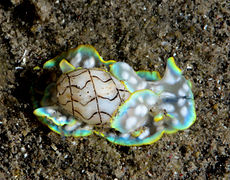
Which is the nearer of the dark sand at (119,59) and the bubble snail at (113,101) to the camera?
the bubble snail at (113,101)

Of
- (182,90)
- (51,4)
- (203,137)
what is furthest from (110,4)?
(203,137)

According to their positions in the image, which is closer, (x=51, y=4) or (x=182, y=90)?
(x=182, y=90)

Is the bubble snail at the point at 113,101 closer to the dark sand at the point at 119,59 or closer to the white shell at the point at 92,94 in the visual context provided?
the white shell at the point at 92,94

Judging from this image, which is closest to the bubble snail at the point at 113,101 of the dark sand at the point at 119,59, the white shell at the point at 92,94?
the white shell at the point at 92,94

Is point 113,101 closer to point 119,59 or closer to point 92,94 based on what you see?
point 92,94

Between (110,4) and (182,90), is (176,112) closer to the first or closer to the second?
(182,90)

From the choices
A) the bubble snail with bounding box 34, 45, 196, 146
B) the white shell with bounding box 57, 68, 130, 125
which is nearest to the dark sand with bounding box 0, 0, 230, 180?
the bubble snail with bounding box 34, 45, 196, 146

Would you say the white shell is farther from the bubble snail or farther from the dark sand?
the dark sand
